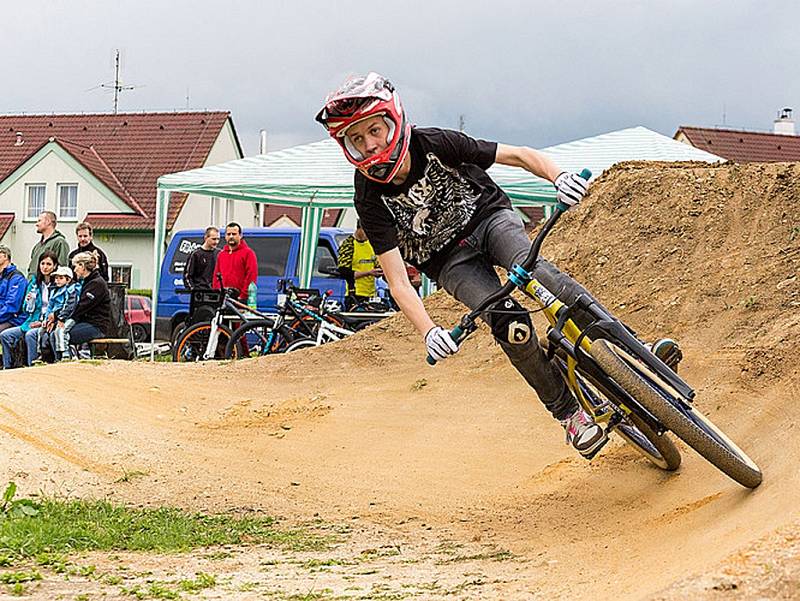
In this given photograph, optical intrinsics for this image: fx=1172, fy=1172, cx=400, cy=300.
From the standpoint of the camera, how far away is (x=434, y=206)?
6090 millimetres

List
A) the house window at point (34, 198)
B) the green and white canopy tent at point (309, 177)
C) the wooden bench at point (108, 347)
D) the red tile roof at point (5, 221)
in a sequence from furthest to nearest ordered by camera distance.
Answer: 1. the house window at point (34, 198)
2. the red tile roof at point (5, 221)
3. the green and white canopy tent at point (309, 177)
4. the wooden bench at point (108, 347)

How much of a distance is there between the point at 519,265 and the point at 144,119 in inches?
1721

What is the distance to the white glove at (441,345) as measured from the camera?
17.8 ft

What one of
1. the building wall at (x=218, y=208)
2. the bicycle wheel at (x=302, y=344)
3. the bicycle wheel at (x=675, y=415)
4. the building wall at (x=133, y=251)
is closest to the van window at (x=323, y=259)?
the bicycle wheel at (x=302, y=344)

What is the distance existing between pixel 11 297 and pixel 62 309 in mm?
1384

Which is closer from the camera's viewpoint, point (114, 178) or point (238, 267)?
point (238, 267)

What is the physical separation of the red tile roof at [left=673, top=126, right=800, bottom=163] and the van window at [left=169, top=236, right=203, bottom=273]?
2293 centimetres

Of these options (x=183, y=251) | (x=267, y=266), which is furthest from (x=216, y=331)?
(x=183, y=251)

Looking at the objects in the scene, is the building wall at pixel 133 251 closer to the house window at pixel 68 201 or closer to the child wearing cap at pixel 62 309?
the house window at pixel 68 201

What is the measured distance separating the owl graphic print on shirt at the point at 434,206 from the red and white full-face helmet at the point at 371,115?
210 mm

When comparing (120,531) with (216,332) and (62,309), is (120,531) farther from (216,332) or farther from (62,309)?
(216,332)

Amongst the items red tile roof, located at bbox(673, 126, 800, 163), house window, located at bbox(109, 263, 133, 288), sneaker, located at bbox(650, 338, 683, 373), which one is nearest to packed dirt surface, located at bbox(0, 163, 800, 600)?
sneaker, located at bbox(650, 338, 683, 373)

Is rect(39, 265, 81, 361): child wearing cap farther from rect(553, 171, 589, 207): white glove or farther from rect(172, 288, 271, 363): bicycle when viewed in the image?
rect(553, 171, 589, 207): white glove

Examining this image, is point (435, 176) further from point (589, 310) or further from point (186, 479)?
point (186, 479)
